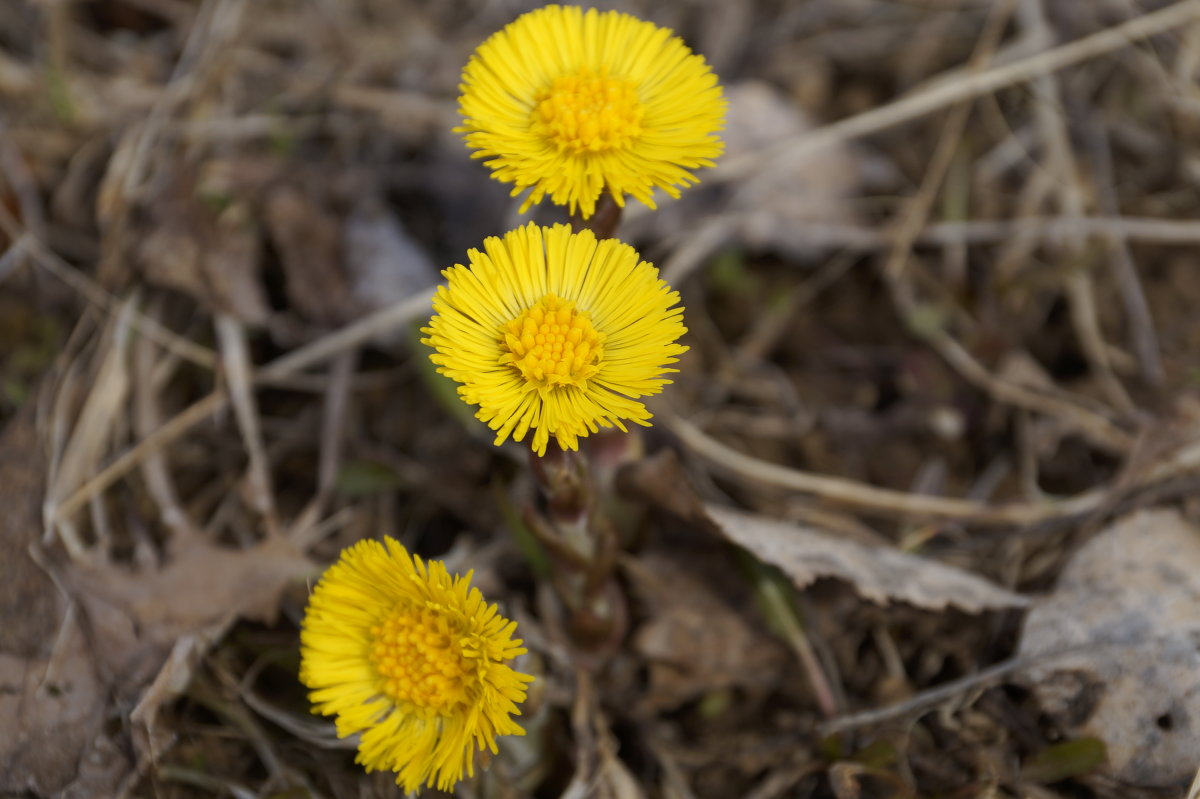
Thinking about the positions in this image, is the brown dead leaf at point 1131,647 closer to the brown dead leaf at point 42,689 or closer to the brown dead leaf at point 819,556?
the brown dead leaf at point 819,556

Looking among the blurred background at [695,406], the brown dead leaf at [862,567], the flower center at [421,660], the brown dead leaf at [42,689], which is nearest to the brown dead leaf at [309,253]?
the blurred background at [695,406]

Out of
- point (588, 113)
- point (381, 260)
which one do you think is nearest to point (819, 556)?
point (588, 113)

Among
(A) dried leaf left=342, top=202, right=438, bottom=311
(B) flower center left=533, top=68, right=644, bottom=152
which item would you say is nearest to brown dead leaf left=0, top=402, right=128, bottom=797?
(A) dried leaf left=342, top=202, right=438, bottom=311

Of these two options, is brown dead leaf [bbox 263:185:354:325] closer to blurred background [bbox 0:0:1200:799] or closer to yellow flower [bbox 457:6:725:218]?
blurred background [bbox 0:0:1200:799]

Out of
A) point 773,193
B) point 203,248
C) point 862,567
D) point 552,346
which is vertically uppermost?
point 773,193

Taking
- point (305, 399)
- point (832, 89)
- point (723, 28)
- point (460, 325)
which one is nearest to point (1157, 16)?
point (832, 89)

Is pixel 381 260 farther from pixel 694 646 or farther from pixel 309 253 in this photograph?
pixel 694 646
